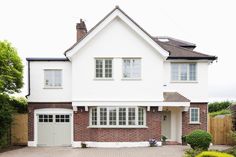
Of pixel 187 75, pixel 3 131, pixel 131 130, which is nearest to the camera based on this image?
pixel 3 131

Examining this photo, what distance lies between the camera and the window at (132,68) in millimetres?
24906

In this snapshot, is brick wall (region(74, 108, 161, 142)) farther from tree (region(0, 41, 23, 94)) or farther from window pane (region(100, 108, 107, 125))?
tree (region(0, 41, 23, 94))

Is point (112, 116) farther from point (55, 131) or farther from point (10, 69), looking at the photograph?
point (10, 69)

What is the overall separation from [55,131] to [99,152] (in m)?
5.02

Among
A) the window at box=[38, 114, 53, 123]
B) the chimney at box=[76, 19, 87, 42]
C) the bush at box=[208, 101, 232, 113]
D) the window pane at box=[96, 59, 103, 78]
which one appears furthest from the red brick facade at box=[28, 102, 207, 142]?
the bush at box=[208, 101, 232, 113]

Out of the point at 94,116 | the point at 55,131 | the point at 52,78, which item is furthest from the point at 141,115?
the point at 52,78

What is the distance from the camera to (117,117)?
81.4ft

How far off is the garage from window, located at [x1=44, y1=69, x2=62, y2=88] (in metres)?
2.04

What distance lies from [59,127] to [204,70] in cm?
1189

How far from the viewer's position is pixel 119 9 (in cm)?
2431

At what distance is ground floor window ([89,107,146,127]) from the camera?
2477 cm

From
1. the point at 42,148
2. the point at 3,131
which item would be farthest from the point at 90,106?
the point at 3,131

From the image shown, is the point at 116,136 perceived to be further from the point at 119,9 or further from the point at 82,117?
the point at 119,9

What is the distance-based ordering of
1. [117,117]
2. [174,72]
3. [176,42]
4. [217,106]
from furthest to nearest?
[217,106], [176,42], [174,72], [117,117]
